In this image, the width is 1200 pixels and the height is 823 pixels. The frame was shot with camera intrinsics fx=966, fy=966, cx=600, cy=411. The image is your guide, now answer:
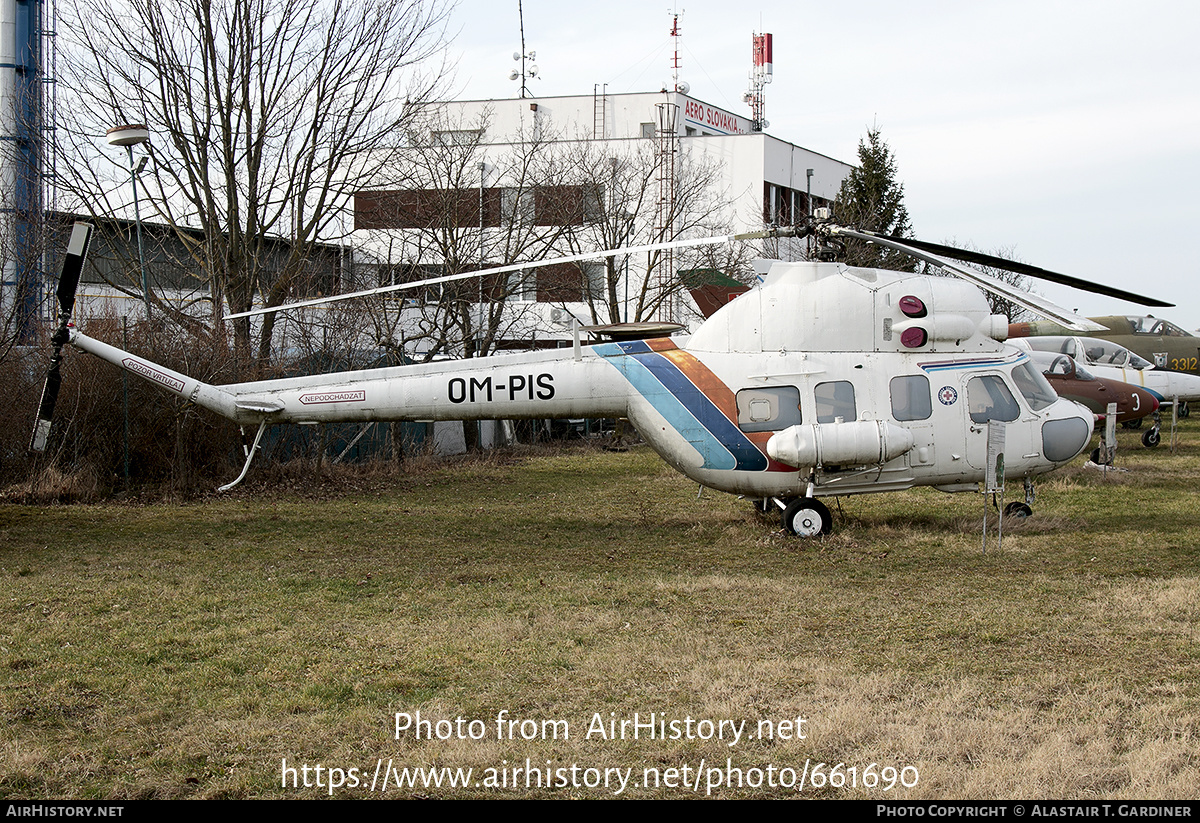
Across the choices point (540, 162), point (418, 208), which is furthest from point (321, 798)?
point (540, 162)

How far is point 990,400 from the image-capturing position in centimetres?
1198

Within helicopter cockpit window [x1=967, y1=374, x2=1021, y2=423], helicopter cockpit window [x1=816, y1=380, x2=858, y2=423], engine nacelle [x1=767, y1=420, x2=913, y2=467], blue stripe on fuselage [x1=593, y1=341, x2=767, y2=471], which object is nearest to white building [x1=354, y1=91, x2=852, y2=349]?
blue stripe on fuselage [x1=593, y1=341, x2=767, y2=471]

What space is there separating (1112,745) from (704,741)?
7.30ft

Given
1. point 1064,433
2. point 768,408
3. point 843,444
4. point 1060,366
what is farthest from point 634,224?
point 843,444

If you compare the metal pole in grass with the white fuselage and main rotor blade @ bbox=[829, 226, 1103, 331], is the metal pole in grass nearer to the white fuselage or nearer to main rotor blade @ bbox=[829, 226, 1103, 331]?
the white fuselage

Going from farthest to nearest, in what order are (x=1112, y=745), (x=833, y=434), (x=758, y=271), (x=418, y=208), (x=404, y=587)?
(x=418, y=208) → (x=758, y=271) → (x=833, y=434) → (x=404, y=587) → (x=1112, y=745)

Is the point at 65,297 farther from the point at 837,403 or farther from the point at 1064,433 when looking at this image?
the point at 1064,433

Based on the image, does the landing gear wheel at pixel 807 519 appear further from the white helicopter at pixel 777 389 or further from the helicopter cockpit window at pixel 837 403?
the helicopter cockpit window at pixel 837 403

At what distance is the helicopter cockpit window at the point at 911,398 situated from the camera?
38.4 ft

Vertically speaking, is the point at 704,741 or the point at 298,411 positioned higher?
the point at 298,411

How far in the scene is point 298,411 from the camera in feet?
38.6

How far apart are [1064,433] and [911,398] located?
222cm

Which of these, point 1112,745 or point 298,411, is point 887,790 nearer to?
point 1112,745
